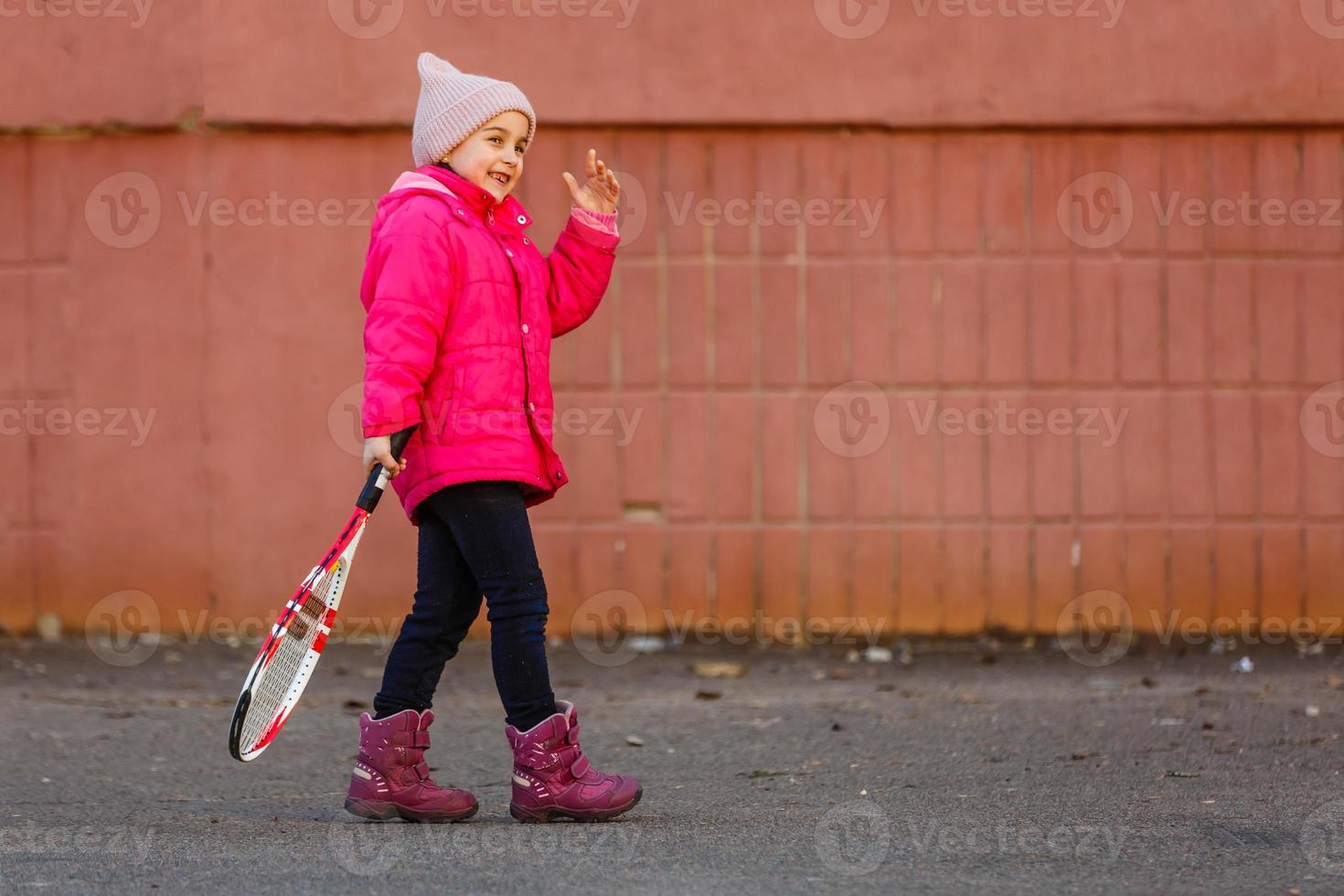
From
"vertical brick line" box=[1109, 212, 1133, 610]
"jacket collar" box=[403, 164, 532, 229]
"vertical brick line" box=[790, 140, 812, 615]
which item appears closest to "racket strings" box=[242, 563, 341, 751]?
"jacket collar" box=[403, 164, 532, 229]

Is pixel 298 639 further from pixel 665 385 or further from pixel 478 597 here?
pixel 665 385

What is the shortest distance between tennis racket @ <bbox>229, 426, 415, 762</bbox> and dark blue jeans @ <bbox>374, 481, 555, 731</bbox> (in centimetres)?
20

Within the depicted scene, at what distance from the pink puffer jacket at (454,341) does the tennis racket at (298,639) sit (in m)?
0.10

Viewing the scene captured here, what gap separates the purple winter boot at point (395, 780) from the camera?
408cm

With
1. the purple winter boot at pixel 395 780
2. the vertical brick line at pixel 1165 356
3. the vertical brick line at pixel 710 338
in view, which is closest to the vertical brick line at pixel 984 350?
the vertical brick line at pixel 1165 356

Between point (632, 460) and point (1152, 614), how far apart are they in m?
2.29

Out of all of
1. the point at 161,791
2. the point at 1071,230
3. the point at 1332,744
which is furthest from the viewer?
the point at 1071,230

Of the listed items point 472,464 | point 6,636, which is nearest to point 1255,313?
point 472,464

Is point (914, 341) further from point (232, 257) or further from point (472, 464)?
point (472, 464)

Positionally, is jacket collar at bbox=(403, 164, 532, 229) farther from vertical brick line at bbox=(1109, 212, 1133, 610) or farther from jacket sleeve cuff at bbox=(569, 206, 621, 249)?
vertical brick line at bbox=(1109, 212, 1133, 610)

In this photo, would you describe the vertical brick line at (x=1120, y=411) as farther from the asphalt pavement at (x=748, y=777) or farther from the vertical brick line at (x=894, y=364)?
the vertical brick line at (x=894, y=364)

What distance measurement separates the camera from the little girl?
3.95 meters

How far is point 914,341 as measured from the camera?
6.91m

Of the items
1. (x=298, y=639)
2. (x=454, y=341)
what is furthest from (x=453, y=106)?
(x=298, y=639)
